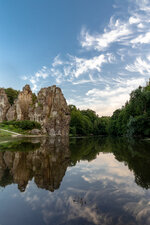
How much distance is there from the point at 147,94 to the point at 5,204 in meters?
39.3

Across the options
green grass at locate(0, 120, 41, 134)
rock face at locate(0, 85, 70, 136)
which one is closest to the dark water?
green grass at locate(0, 120, 41, 134)

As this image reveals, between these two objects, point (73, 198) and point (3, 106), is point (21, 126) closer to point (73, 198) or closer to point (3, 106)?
point (3, 106)

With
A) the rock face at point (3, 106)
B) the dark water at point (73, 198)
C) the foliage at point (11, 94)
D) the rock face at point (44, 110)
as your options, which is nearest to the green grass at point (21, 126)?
the rock face at point (44, 110)

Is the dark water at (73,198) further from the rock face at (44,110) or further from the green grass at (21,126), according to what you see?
the rock face at (44,110)

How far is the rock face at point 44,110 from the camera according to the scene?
2207 inches

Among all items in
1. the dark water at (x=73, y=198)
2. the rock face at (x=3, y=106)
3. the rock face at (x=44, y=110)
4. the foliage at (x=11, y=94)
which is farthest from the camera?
the foliage at (x=11, y=94)

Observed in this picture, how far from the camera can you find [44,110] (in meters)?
57.1

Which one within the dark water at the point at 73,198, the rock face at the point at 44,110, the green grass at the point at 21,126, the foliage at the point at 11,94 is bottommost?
the dark water at the point at 73,198

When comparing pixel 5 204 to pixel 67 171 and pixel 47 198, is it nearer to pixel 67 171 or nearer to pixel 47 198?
pixel 47 198

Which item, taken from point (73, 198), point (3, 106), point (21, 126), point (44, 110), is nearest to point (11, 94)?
point (3, 106)

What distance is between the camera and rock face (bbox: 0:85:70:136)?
56.1m

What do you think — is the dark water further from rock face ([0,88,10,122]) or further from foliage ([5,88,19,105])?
foliage ([5,88,19,105])

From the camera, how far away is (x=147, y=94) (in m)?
37.6

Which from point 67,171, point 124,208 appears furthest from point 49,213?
point 67,171
